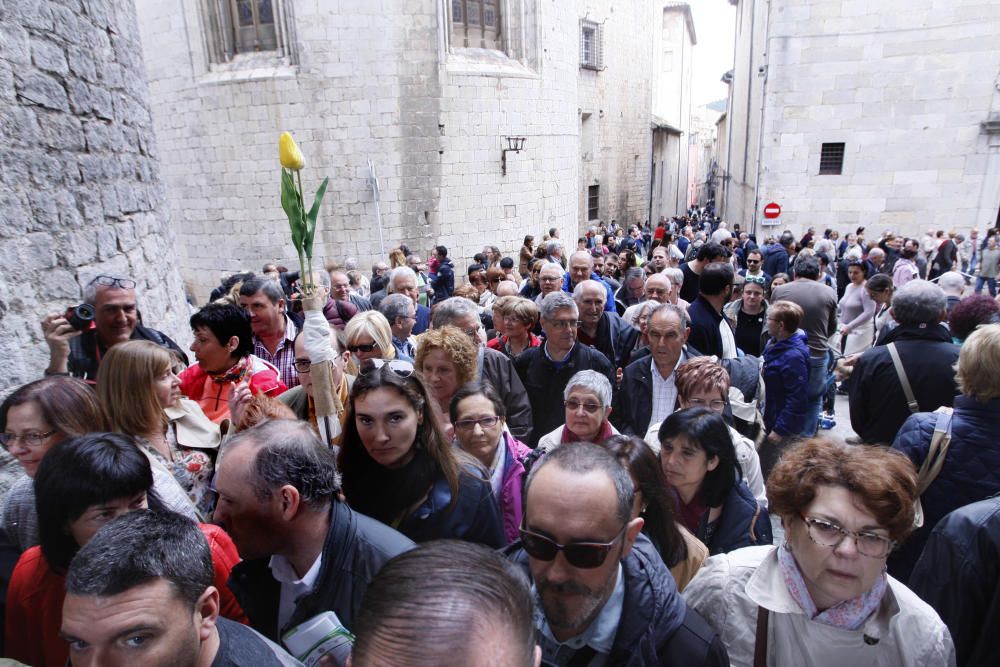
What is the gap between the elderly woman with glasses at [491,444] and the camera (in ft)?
8.50

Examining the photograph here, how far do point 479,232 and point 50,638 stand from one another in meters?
11.4

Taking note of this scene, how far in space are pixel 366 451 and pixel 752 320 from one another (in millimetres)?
4218

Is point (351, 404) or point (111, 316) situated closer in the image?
point (351, 404)

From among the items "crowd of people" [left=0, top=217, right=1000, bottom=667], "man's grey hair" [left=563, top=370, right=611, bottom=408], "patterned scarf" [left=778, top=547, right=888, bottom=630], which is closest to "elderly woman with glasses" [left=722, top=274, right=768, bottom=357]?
"crowd of people" [left=0, top=217, right=1000, bottom=667]

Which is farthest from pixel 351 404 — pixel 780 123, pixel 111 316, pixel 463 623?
pixel 780 123

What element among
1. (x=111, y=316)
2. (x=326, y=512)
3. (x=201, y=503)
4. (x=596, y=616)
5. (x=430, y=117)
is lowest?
(x=201, y=503)

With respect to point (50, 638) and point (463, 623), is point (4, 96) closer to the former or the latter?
point (50, 638)

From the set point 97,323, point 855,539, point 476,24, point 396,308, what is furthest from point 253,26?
point 855,539

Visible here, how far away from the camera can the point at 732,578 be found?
1.73 m

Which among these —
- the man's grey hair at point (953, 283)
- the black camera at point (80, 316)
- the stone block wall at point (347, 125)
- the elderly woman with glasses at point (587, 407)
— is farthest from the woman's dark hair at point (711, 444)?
the stone block wall at point (347, 125)

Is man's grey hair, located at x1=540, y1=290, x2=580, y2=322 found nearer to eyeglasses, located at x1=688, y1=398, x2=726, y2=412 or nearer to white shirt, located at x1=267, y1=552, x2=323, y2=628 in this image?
eyeglasses, located at x1=688, y1=398, x2=726, y2=412

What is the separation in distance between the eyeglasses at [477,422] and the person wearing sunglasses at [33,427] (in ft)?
4.85

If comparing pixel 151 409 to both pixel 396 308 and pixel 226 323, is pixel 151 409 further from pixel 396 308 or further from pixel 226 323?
pixel 396 308

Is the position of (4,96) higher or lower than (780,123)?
lower
